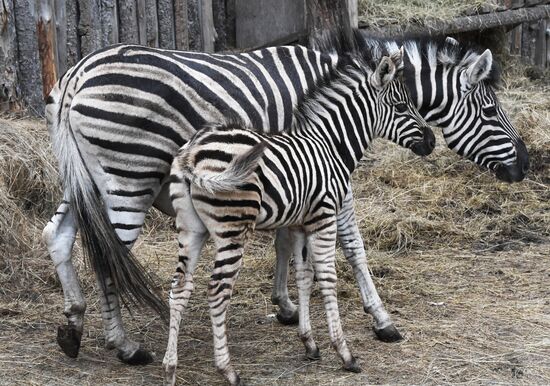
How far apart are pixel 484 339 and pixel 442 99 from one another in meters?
1.67

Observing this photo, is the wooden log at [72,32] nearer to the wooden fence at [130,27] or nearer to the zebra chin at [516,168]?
the wooden fence at [130,27]

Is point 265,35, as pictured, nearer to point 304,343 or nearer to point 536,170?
point 536,170

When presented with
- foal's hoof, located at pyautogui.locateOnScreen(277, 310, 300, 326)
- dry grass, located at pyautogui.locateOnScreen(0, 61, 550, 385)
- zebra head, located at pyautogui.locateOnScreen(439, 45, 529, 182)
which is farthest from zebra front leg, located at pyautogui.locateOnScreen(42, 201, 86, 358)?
zebra head, located at pyautogui.locateOnScreen(439, 45, 529, 182)

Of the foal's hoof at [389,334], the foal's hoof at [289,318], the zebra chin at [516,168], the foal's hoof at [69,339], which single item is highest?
the zebra chin at [516,168]

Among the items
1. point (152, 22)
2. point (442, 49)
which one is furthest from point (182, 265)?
point (152, 22)

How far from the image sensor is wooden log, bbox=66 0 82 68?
8547mm

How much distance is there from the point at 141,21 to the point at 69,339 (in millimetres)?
4270

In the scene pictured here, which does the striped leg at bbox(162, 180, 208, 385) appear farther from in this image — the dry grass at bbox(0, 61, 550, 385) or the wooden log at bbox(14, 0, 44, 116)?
the wooden log at bbox(14, 0, 44, 116)

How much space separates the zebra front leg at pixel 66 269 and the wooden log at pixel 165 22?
411cm

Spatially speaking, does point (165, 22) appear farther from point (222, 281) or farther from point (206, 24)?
point (222, 281)

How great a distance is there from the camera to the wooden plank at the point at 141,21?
355 inches

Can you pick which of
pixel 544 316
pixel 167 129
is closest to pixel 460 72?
pixel 544 316

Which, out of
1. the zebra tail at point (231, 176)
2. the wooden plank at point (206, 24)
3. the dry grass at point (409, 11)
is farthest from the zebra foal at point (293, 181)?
the dry grass at point (409, 11)

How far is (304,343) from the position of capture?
5.48 m
